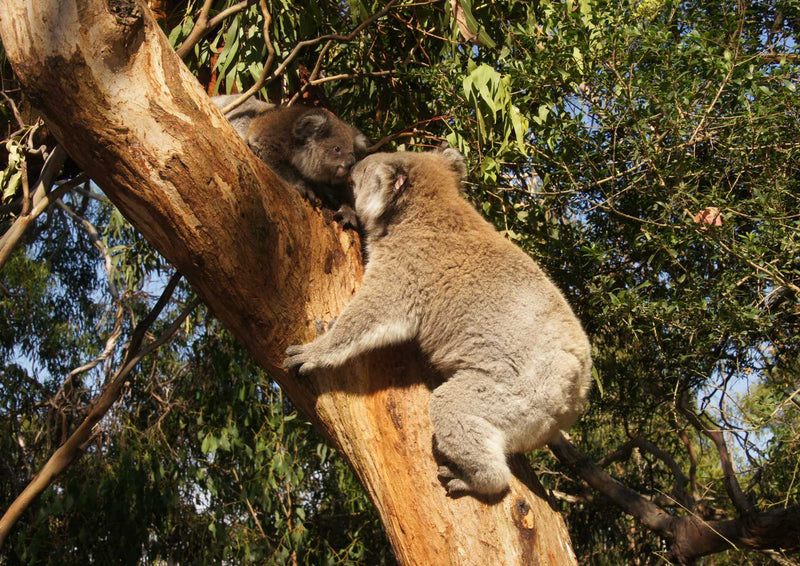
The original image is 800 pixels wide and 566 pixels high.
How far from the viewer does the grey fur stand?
3.16m

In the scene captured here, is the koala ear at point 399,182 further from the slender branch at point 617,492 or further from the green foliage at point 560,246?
the slender branch at point 617,492

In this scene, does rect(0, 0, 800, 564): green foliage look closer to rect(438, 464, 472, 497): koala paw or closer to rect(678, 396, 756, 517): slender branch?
rect(678, 396, 756, 517): slender branch

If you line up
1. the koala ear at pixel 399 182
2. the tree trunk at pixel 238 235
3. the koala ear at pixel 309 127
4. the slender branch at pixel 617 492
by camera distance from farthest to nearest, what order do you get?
the slender branch at pixel 617 492 < the koala ear at pixel 309 127 < the koala ear at pixel 399 182 < the tree trunk at pixel 238 235

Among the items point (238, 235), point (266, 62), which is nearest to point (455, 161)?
point (266, 62)

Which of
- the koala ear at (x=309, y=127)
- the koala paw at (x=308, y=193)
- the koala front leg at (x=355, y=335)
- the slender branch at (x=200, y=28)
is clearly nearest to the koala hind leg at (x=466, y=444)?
the koala front leg at (x=355, y=335)

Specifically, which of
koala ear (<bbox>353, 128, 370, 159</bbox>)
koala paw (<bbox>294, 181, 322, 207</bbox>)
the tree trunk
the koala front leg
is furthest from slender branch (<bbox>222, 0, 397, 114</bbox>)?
the koala front leg

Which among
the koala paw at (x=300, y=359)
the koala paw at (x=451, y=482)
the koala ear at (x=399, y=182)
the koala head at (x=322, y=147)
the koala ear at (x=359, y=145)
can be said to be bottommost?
the koala paw at (x=451, y=482)

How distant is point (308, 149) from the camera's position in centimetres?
321

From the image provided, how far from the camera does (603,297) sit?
11.1 ft

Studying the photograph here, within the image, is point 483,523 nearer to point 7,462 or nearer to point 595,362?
point 595,362

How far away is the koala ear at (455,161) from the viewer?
10.6 feet

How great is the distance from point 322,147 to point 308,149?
0.21ft

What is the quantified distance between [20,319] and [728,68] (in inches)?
267

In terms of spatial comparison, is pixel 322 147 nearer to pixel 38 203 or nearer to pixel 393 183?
pixel 393 183
